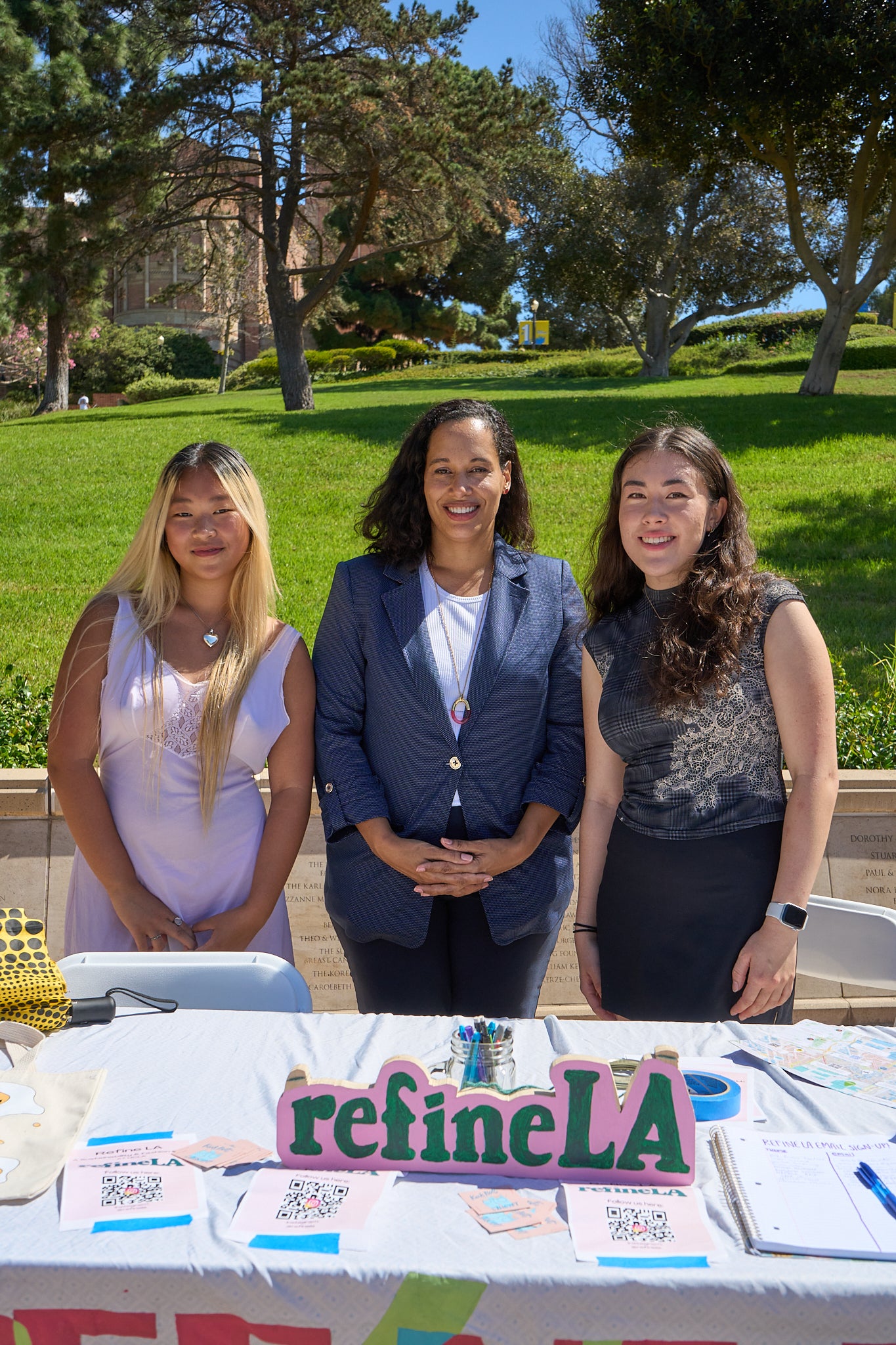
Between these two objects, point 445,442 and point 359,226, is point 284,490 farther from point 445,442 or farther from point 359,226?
point 359,226

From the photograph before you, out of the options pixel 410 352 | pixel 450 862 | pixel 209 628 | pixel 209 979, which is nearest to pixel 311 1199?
pixel 209 979

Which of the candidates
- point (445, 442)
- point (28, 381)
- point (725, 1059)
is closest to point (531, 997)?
point (725, 1059)

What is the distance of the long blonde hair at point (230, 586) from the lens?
2.65 meters

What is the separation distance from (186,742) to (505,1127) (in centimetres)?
143

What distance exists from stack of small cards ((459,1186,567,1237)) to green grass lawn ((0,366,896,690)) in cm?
300

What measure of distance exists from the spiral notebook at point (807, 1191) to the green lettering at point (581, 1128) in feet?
0.57

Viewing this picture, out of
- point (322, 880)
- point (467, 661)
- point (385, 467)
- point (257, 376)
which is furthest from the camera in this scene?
point (257, 376)

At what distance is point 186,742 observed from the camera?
2.65 meters

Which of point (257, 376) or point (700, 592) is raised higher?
point (257, 376)

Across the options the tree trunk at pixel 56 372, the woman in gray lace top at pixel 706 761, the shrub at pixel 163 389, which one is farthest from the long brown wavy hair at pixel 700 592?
the shrub at pixel 163 389

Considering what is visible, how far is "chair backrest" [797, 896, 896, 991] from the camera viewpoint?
8.75 feet

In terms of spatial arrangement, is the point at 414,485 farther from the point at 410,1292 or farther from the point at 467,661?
the point at 410,1292

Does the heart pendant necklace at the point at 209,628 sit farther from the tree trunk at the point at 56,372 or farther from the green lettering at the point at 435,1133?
the tree trunk at the point at 56,372

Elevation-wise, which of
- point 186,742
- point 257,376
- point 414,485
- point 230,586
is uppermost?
point 257,376
